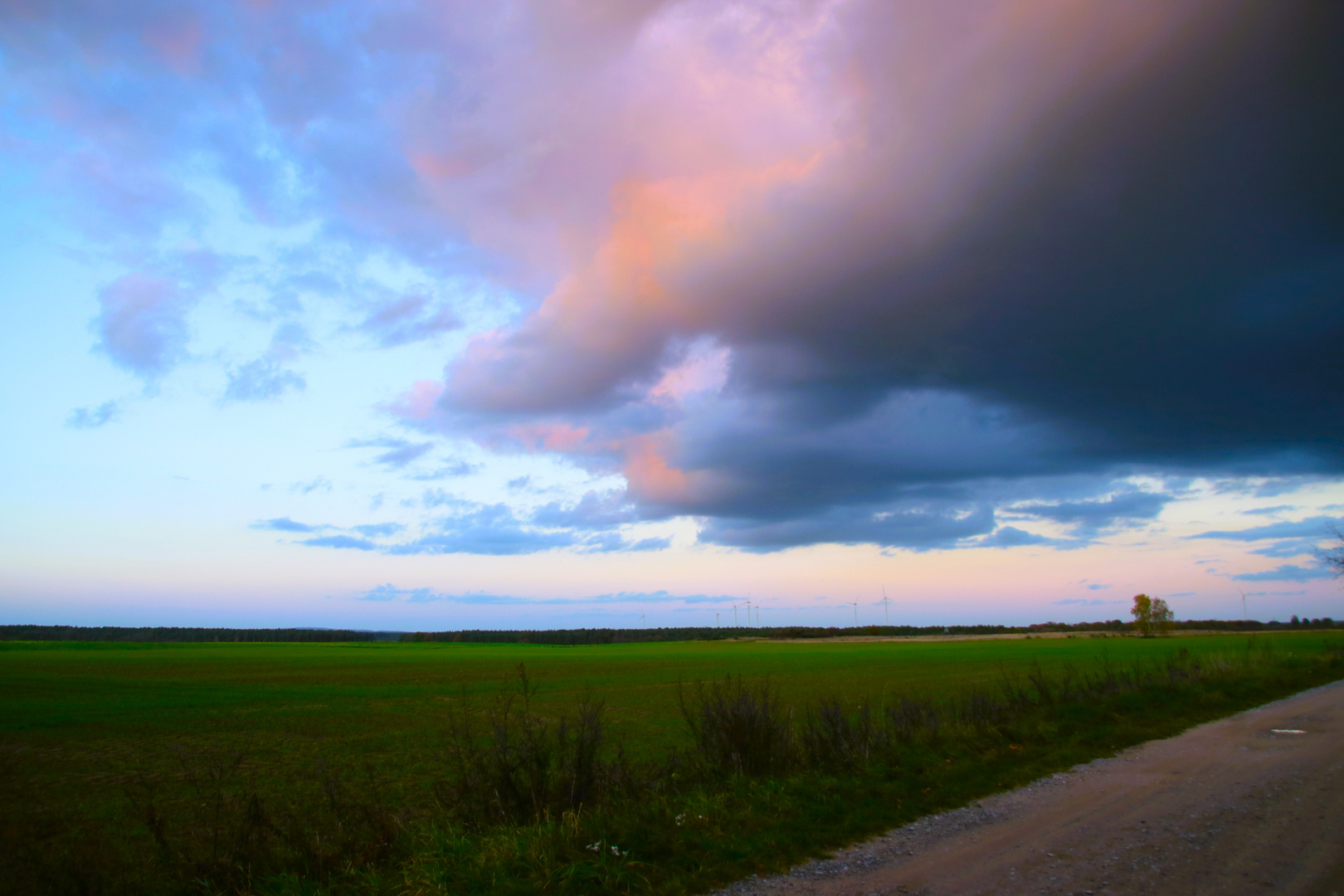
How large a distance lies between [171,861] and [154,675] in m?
61.9

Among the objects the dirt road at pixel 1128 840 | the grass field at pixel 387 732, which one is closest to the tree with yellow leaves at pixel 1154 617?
the grass field at pixel 387 732

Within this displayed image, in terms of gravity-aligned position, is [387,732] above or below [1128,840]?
below

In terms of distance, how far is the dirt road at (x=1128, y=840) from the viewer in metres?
6.85

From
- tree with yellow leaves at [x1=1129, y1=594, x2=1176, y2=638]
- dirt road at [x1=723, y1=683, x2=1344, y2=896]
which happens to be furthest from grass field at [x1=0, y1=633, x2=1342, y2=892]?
tree with yellow leaves at [x1=1129, y1=594, x2=1176, y2=638]

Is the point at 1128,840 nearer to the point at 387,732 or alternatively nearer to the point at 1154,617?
the point at 387,732

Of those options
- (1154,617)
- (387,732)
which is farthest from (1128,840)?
(1154,617)

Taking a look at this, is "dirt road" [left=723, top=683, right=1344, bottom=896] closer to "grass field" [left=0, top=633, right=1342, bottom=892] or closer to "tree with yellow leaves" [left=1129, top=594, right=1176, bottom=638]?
"grass field" [left=0, top=633, right=1342, bottom=892]

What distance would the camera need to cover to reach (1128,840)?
26.4 ft

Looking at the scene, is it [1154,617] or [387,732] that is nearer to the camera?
[387,732]

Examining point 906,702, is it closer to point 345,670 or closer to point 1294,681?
point 1294,681

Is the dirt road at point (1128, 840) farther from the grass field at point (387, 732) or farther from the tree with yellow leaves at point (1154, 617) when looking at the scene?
the tree with yellow leaves at point (1154, 617)

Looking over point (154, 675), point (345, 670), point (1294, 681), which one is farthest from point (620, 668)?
point (1294, 681)

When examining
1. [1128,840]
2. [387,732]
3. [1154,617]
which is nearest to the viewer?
[1128,840]

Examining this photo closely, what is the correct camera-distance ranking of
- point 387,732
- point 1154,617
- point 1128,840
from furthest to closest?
point 1154,617 → point 387,732 → point 1128,840
